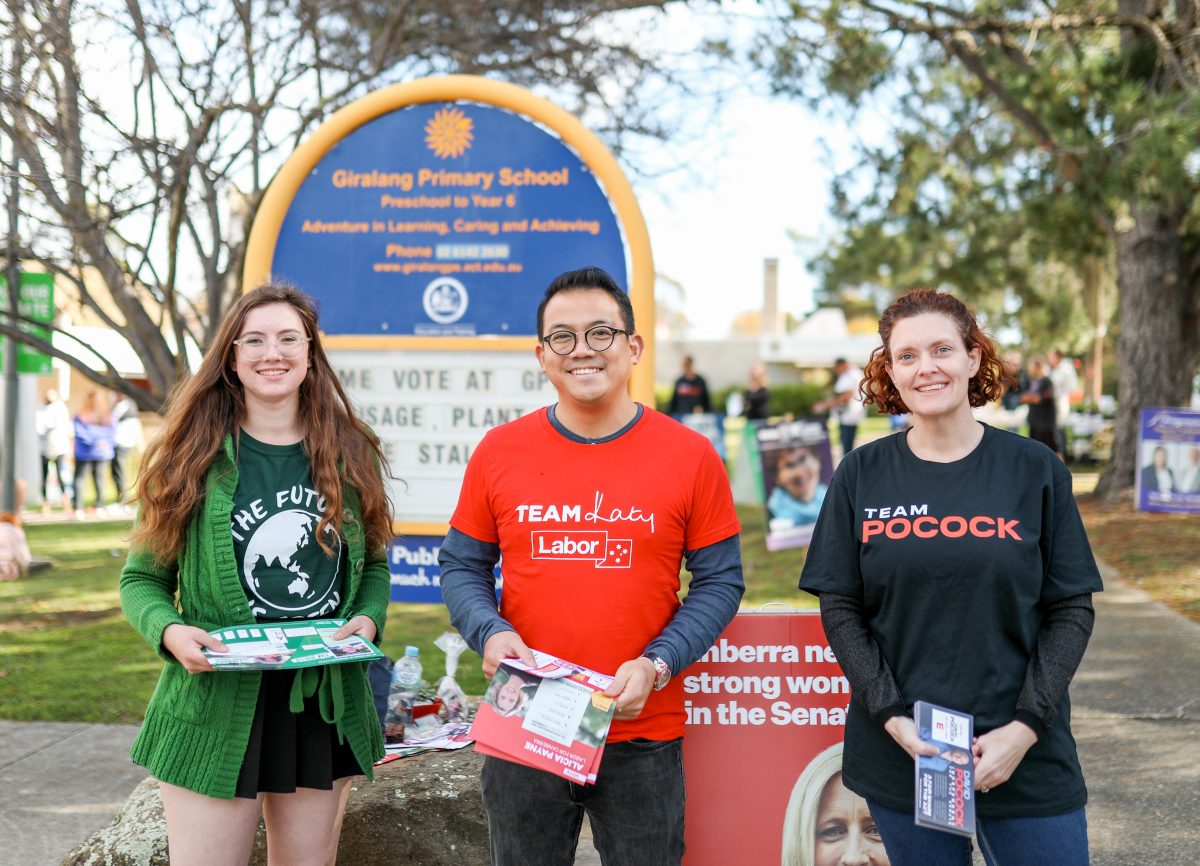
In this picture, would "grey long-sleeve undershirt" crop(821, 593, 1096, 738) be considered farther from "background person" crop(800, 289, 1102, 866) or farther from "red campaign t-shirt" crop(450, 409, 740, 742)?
"red campaign t-shirt" crop(450, 409, 740, 742)

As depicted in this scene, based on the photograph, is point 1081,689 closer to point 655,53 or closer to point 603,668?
point 603,668

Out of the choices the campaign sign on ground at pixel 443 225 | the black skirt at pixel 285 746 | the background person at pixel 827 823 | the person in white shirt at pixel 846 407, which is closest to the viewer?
the black skirt at pixel 285 746

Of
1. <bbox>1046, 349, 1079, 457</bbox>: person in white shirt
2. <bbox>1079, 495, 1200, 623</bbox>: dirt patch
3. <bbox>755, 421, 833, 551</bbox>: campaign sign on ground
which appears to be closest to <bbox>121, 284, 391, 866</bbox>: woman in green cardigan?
<bbox>1079, 495, 1200, 623</bbox>: dirt patch

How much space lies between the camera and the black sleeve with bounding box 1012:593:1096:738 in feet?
7.16

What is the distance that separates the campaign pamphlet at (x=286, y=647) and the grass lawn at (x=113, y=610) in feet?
9.37

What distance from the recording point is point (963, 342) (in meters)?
2.37

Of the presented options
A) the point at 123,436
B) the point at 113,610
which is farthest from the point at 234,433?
the point at 123,436

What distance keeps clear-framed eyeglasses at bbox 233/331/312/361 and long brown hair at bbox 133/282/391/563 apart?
5 centimetres

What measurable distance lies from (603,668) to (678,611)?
0.22 m

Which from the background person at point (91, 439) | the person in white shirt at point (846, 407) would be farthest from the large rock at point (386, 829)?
the background person at point (91, 439)

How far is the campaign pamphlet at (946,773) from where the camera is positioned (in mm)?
2133

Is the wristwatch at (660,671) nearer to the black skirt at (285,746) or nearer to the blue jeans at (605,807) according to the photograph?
the blue jeans at (605,807)

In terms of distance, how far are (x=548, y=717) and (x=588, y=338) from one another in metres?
0.80

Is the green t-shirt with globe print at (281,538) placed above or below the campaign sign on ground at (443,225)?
below
